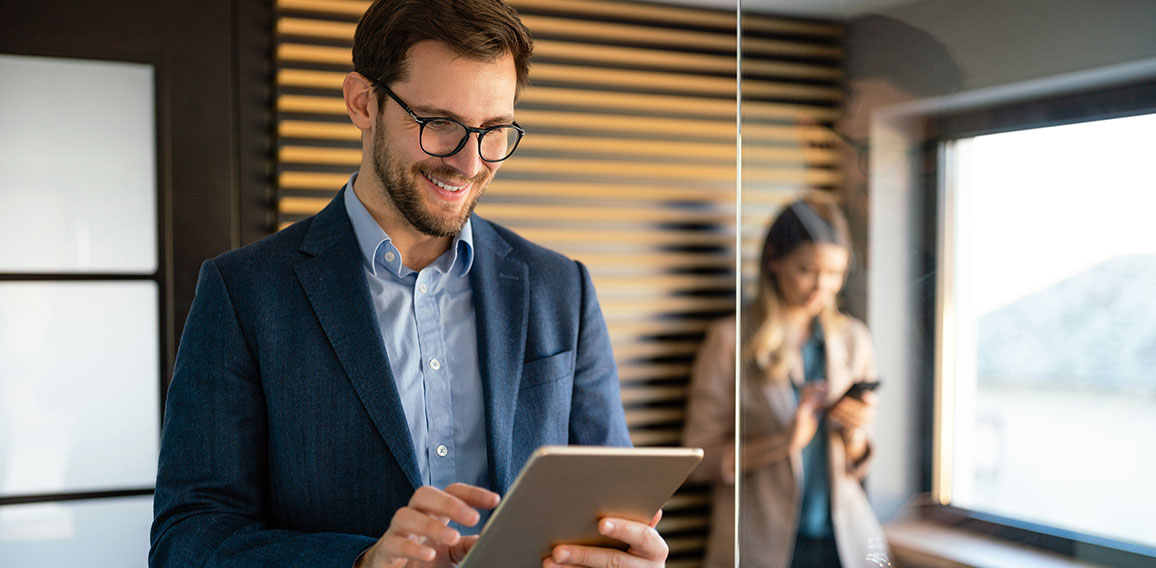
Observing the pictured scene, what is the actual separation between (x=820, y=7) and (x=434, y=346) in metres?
0.87

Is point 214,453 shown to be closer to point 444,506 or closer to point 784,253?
point 444,506

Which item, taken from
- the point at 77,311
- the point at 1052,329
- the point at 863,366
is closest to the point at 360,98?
the point at 863,366

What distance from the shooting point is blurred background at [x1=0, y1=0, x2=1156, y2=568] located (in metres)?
0.90

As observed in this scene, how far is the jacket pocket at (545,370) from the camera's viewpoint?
1.66 m

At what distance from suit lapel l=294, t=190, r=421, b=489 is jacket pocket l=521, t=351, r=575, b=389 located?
9.4 inches

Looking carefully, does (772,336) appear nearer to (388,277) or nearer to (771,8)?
(771,8)

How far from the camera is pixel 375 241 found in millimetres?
1664

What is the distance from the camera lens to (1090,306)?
891mm

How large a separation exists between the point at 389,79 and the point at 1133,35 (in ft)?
3.71

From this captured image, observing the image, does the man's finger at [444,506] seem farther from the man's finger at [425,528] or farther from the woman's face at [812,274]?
the woman's face at [812,274]

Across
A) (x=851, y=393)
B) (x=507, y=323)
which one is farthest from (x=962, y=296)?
(x=507, y=323)

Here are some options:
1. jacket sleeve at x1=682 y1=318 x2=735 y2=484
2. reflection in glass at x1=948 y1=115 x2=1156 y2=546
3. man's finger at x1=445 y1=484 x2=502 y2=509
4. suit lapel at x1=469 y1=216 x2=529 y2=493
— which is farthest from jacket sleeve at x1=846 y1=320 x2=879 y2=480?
jacket sleeve at x1=682 y1=318 x2=735 y2=484

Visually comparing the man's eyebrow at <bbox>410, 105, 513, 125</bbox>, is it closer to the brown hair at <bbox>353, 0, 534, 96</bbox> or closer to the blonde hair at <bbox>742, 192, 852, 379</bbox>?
the brown hair at <bbox>353, 0, 534, 96</bbox>

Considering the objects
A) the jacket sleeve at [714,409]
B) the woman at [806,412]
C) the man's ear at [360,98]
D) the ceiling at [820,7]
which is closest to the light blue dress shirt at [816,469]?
the woman at [806,412]
